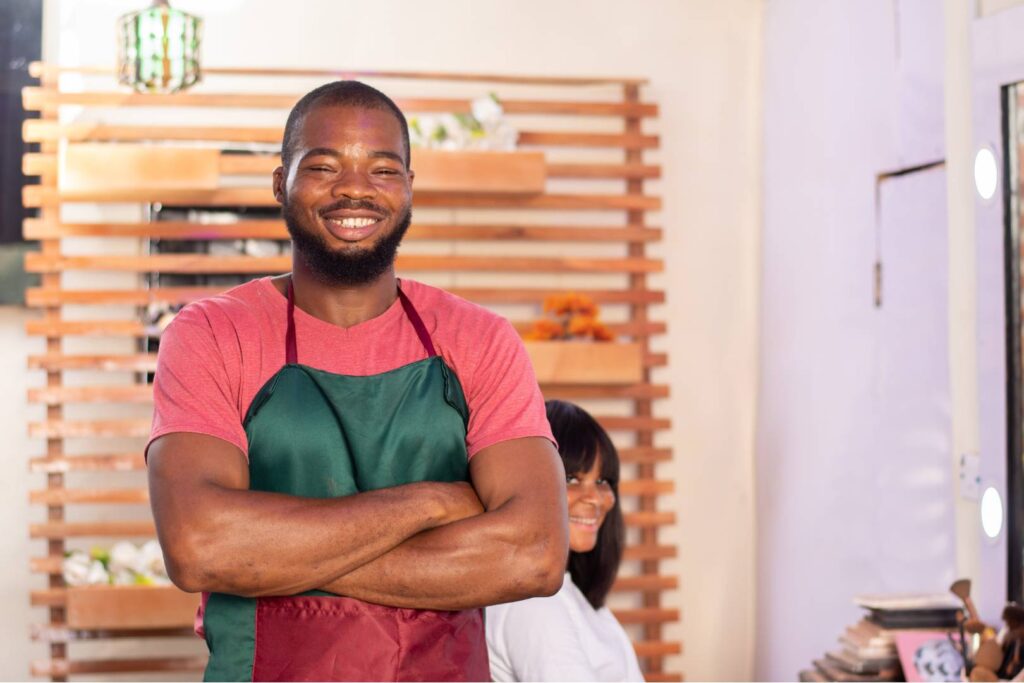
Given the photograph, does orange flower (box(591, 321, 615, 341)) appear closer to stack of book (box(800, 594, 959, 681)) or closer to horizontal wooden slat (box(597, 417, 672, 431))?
horizontal wooden slat (box(597, 417, 672, 431))

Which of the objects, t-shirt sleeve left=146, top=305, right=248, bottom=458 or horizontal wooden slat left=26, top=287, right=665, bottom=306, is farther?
horizontal wooden slat left=26, top=287, right=665, bottom=306

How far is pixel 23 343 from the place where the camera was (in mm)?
4348

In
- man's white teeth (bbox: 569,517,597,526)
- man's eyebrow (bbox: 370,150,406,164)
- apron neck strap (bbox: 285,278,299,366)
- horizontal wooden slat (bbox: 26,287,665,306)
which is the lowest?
man's white teeth (bbox: 569,517,597,526)

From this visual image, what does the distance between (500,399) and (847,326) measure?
95.2 inches

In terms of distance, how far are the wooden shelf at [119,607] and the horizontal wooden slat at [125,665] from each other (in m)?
0.28

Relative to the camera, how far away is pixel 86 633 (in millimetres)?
4258

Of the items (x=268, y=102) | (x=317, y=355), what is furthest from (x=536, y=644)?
(x=268, y=102)

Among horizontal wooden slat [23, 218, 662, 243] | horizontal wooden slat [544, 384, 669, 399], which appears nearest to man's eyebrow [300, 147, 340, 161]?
horizontal wooden slat [23, 218, 662, 243]

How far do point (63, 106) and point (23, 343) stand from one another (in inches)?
31.0

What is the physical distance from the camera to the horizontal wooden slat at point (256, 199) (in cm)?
419

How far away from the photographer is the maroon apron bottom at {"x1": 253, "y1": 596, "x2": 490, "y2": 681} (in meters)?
1.57

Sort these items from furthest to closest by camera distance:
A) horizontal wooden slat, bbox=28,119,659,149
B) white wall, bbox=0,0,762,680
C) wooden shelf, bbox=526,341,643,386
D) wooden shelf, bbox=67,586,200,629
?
white wall, bbox=0,0,762,680 → horizontal wooden slat, bbox=28,119,659,149 → wooden shelf, bbox=526,341,643,386 → wooden shelf, bbox=67,586,200,629

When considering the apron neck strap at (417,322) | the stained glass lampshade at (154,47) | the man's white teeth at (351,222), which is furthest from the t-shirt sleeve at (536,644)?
the stained glass lampshade at (154,47)

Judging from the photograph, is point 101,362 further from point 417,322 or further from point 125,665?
point 417,322
